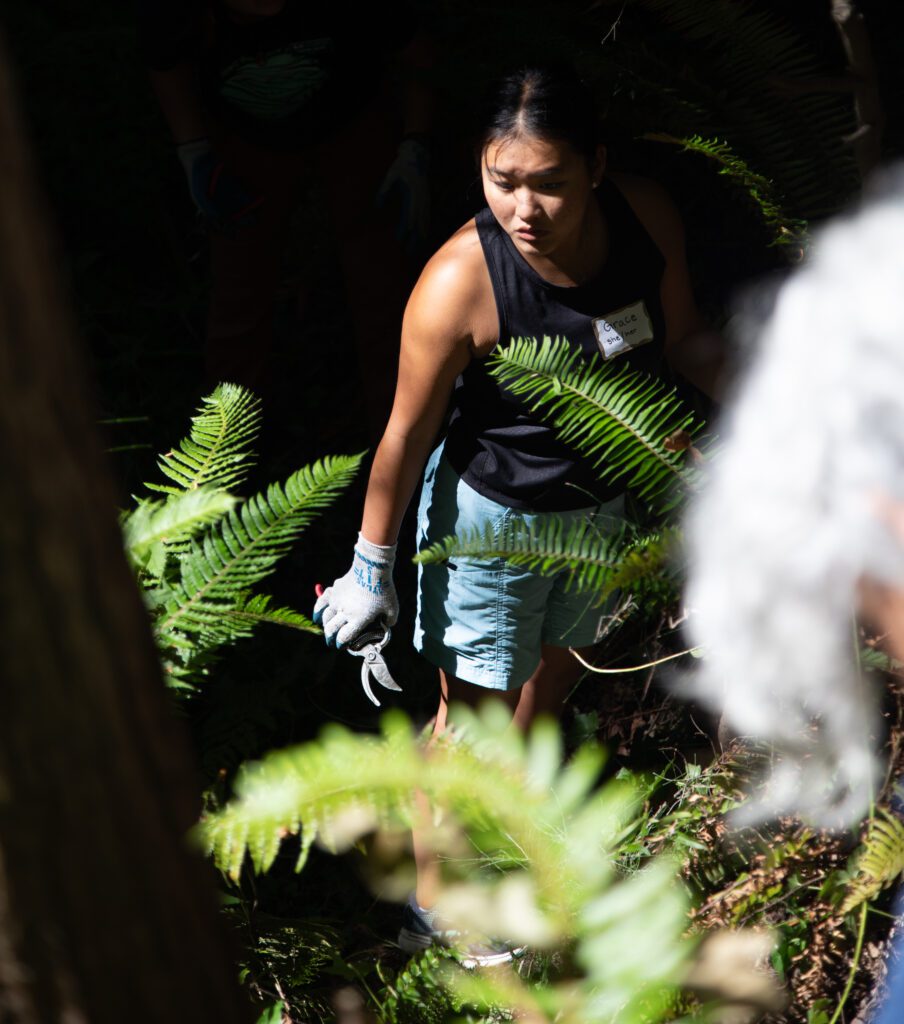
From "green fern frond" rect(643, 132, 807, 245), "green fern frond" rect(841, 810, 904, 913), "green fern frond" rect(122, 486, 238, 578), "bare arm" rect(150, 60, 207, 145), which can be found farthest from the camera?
"bare arm" rect(150, 60, 207, 145)

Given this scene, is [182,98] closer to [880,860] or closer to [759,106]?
[759,106]

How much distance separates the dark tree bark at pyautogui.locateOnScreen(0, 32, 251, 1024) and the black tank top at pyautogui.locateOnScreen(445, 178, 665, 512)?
3.72 feet

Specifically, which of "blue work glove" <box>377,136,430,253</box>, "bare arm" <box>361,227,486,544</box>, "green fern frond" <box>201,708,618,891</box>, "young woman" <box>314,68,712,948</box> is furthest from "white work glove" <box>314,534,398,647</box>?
"blue work glove" <box>377,136,430,253</box>

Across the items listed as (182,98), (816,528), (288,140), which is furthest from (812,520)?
(182,98)

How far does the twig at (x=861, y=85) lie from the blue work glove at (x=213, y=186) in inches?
61.3

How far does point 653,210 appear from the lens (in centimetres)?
179

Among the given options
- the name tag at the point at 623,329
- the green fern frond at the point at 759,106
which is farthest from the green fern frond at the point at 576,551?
the green fern frond at the point at 759,106

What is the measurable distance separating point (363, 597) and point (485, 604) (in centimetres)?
26

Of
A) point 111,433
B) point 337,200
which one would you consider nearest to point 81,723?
point 337,200

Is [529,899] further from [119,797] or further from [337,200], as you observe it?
[337,200]

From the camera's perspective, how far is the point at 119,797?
0.59m

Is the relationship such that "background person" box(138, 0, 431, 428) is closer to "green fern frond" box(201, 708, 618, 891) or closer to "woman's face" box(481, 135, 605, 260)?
"woman's face" box(481, 135, 605, 260)

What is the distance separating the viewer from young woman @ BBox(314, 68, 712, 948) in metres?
1.59

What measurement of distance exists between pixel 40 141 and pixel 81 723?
12.4 feet
